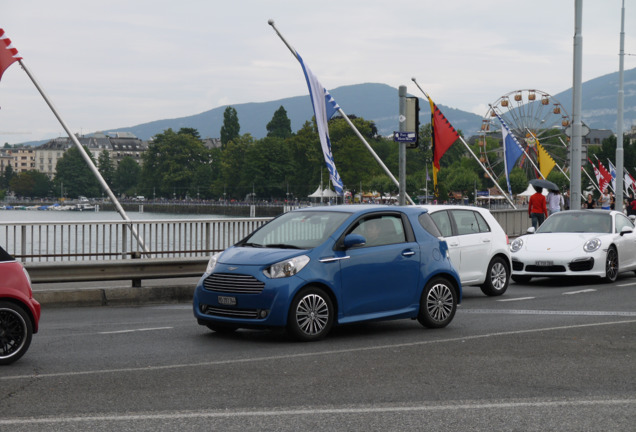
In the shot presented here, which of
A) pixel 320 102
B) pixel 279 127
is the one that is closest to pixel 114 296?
pixel 320 102

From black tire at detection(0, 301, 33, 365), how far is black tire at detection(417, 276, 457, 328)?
4607 millimetres

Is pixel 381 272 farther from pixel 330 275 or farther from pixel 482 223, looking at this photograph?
pixel 482 223

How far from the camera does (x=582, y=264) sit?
18.0 meters

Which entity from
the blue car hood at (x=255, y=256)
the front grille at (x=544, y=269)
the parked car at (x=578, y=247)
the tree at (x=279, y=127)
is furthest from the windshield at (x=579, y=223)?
the tree at (x=279, y=127)

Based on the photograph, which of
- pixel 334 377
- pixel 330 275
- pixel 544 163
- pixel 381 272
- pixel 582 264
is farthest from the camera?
pixel 544 163

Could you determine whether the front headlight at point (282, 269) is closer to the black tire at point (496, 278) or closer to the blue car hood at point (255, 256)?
the blue car hood at point (255, 256)

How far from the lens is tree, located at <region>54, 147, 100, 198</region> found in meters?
155

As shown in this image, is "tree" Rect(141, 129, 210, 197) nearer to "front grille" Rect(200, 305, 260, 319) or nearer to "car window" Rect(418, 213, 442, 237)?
"car window" Rect(418, 213, 442, 237)

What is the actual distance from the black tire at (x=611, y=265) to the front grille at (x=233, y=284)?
10.1 metres

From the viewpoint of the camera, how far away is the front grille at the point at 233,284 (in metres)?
10.1

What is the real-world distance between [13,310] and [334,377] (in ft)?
9.77

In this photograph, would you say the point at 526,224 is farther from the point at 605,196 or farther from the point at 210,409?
the point at 210,409

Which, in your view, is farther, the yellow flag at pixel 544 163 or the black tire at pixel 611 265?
the yellow flag at pixel 544 163

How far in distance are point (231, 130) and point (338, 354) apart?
18478 centimetres
